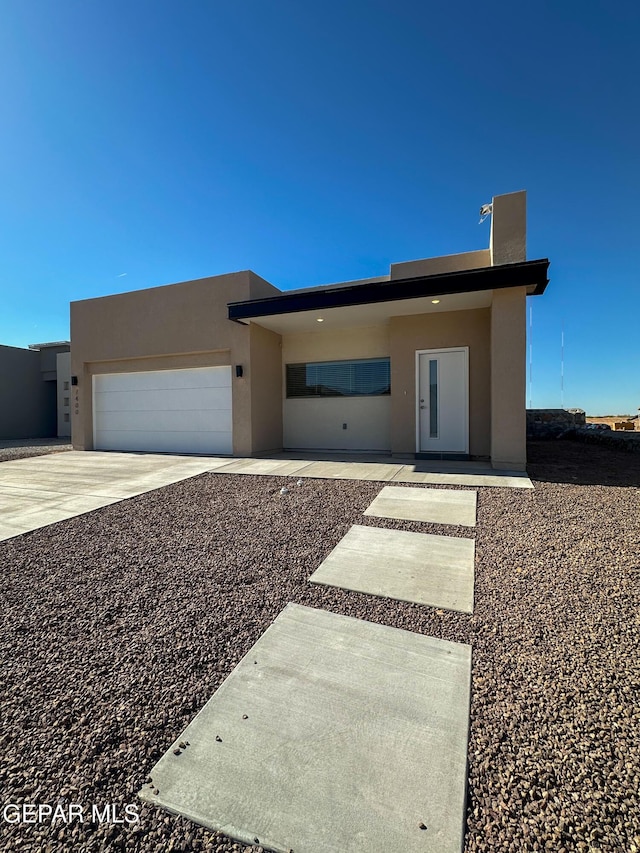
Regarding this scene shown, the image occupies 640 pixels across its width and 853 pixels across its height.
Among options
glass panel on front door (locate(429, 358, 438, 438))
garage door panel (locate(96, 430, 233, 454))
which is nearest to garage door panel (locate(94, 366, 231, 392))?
garage door panel (locate(96, 430, 233, 454))

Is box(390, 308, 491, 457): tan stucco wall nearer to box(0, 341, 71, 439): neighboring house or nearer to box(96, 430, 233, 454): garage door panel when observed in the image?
box(96, 430, 233, 454): garage door panel

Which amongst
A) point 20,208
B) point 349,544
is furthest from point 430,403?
point 20,208

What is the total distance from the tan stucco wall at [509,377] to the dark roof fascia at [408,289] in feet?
0.96

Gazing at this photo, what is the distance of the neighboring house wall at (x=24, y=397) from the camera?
16812mm

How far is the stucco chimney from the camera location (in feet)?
22.1

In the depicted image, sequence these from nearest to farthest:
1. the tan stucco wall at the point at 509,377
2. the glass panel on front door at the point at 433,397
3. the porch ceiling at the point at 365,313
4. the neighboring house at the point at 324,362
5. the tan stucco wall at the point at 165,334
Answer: the tan stucco wall at the point at 509,377
the neighboring house at the point at 324,362
the porch ceiling at the point at 365,313
the glass panel on front door at the point at 433,397
the tan stucco wall at the point at 165,334

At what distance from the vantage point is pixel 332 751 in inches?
54.1

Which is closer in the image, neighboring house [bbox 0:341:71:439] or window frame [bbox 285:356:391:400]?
window frame [bbox 285:356:391:400]

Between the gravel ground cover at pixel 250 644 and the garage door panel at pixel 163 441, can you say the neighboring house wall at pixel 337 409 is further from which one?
the gravel ground cover at pixel 250 644

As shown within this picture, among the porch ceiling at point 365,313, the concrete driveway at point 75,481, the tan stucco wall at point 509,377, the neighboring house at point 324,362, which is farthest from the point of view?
the porch ceiling at point 365,313

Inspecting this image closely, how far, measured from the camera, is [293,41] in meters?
6.34

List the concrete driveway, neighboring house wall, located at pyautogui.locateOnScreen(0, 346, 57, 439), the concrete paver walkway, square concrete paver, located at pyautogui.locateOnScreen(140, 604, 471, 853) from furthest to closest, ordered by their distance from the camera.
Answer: neighboring house wall, located at pyautogui.locateOnScreen(0, 346, 57, 439) → the concrete paver walkway → the concrete driveway → square concrete paver, located at pyautogui.locateOnScreen(140, 604, 471, 853)

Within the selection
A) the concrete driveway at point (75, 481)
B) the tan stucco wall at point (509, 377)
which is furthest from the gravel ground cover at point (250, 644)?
the tan stucco wall at point (509, 377)

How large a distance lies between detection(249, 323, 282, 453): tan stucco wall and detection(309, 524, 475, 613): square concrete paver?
5.66 meters
